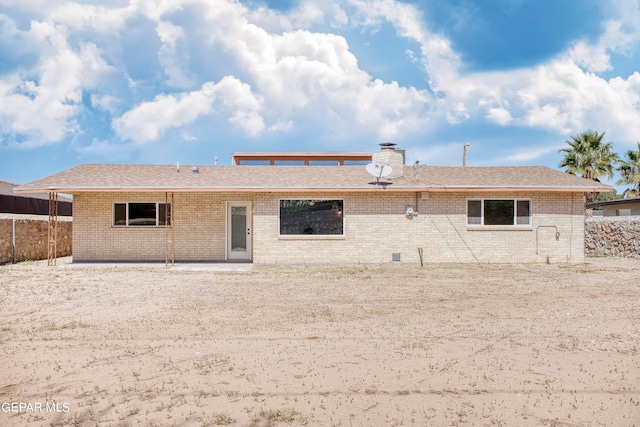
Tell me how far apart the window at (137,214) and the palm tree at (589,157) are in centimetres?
2661

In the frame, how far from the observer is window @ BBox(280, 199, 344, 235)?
51.4 ft

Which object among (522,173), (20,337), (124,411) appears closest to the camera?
(124,411)

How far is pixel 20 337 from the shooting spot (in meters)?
6.14

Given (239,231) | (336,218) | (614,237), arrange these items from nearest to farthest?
(336,218)
(239,231)
(614,237)

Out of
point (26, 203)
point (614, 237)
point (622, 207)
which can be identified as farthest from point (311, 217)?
point (622, 207)

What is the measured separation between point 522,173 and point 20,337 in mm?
17012

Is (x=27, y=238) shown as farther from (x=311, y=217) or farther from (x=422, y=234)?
(x=422, y=234)

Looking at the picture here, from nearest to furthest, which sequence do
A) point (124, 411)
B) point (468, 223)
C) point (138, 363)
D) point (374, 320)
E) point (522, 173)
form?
point (124, 411) → point (138, 363) → point (374, 320) → point (468, 223) → point (522, 173)

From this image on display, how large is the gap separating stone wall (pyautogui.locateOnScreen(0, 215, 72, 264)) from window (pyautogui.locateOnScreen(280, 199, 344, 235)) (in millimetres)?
9937

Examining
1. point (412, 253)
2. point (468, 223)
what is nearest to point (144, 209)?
point (412, 253)

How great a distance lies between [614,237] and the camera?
19969 mm

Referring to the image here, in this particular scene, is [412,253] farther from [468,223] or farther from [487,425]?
[487,425]

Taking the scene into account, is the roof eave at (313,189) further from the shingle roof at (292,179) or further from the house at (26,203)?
the house at (26,203)

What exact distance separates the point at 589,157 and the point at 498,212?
1868cm
